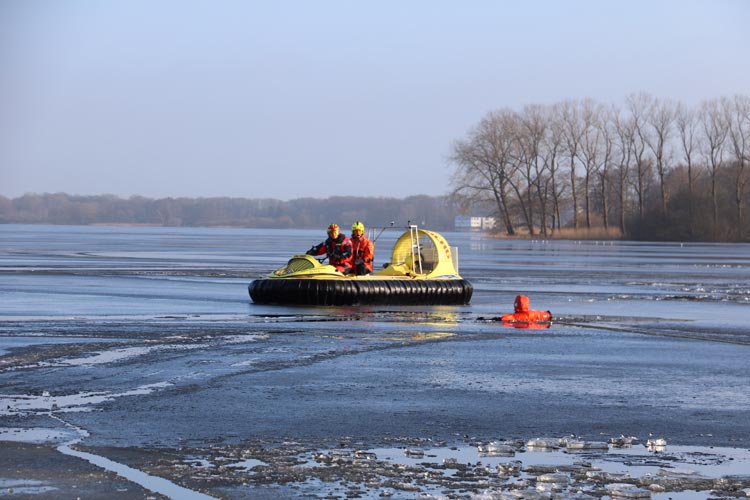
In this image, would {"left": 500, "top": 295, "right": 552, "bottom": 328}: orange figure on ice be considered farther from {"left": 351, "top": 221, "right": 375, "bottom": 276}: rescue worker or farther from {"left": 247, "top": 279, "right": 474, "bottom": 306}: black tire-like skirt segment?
{"left": 351, "top": 221, "right": 375, "bottom": 276}: rescue worker

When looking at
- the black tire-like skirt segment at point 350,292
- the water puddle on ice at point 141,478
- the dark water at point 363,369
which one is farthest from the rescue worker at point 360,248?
the water puddle on ice at point 141,478

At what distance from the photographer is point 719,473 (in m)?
7.00

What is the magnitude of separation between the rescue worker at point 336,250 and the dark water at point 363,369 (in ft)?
5.11

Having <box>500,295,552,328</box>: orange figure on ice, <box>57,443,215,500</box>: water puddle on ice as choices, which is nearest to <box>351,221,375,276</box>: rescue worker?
<box>500,295,552,328</box>: orange figure on ice

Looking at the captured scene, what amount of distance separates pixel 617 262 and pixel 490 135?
4414 centimetres

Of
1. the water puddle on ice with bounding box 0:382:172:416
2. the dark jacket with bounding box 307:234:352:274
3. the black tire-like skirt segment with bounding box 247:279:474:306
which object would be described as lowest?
the water puddle on ice with bounding box 0:382:172:416

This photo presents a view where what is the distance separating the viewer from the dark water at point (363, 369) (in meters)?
8.48

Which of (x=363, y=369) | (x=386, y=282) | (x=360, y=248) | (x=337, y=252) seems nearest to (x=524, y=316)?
(x=386, y=282)

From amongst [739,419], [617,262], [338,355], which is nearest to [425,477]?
[739,419]

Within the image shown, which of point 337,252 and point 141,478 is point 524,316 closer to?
point 337,252

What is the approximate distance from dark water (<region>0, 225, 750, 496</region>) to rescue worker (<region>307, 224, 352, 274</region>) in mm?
1557

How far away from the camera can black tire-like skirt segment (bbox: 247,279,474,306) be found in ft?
62.3

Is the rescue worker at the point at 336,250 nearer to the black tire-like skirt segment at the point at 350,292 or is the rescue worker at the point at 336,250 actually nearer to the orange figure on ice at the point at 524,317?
the black tire-like skirt segment at the point at 350,292

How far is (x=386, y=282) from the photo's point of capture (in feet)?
64.9
